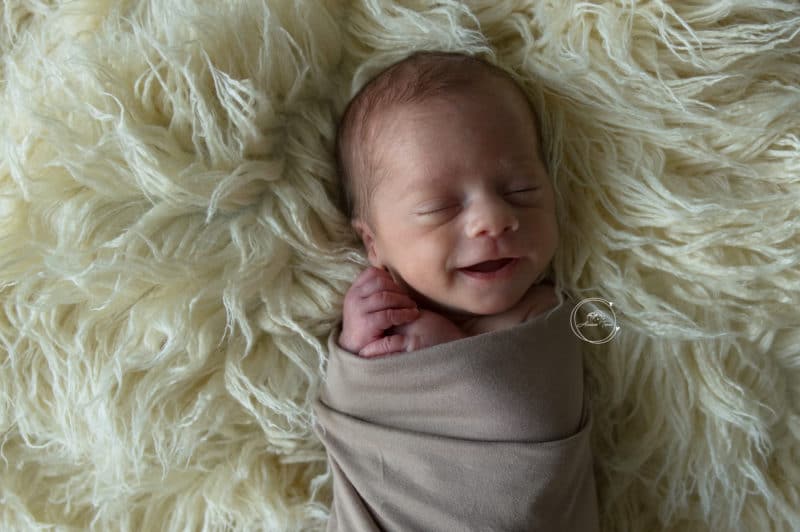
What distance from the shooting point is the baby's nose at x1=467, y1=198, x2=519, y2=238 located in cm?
86

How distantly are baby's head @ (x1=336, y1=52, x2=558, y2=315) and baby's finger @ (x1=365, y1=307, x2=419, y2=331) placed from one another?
0.15 ft

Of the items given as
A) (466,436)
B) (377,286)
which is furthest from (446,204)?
(466,436)

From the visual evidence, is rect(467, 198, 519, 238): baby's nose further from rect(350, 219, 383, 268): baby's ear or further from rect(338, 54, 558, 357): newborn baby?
rect(350, 219, 383, 268): baby's ear

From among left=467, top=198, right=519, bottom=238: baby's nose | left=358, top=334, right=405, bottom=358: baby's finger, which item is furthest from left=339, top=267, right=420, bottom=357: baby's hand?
left=467, top=198, right=519, bottom=238: baby's nose

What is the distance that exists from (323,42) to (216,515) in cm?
64

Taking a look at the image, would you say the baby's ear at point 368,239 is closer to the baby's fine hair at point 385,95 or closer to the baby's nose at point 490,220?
the baby's fine hair at point 385,95

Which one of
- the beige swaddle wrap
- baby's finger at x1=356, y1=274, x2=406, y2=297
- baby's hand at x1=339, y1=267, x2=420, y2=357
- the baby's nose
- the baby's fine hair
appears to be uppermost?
the baby's fine hair

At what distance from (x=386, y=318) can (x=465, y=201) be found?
0.17 m

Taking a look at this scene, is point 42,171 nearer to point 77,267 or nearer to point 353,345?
point 77,267

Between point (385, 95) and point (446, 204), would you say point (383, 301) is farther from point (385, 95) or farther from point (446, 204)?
point (385, 95)

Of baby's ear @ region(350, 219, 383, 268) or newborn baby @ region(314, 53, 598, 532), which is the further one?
baby's ear @ region(350, 219, 383, 268)

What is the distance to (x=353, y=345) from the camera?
2.99ft

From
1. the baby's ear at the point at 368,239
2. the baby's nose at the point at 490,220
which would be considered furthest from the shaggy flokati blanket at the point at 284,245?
the baby's nose at the point at 490,220

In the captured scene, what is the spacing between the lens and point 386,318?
0.89 m
